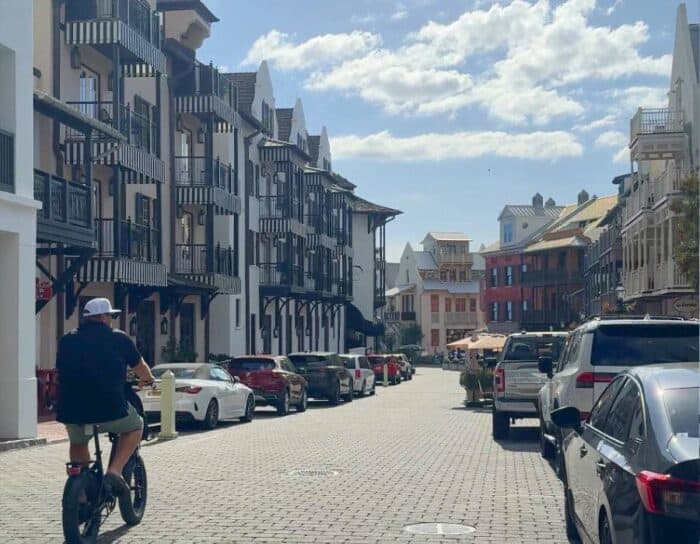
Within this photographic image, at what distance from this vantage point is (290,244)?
49406 millimetres

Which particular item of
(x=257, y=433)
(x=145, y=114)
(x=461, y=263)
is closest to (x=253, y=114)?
(x=145, y=114)

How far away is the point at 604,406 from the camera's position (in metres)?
7.57

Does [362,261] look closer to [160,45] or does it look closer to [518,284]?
[518,284]

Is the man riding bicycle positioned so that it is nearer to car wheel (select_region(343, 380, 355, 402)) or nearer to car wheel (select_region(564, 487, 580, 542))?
car wheel (select_region(564, 487, 580, 542))

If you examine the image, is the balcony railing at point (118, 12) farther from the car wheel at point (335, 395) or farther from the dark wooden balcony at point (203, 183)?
the car wheel at point (335, 395)

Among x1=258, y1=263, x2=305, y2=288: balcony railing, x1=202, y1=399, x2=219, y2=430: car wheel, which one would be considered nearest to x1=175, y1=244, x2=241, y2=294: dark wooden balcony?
x1=258, y1=263, x2=305, y2=288: balcony railing

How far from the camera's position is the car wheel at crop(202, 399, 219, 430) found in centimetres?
2139

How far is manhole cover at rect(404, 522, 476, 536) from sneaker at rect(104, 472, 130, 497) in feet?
7.78

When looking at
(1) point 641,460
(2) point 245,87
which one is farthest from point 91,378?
(2) point 245,87

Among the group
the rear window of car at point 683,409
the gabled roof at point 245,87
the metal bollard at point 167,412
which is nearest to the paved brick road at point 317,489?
the metal bollard at point 167,412

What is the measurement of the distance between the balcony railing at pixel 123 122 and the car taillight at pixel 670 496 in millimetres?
22603

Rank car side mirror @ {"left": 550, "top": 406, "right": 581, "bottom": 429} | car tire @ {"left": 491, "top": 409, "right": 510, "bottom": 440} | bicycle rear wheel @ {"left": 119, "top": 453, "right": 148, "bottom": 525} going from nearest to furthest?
car side mirror @ {"left": 550, "top": 406, "right": 581, "bottom": 429}
bicycle rear wheel @ {"left": 119, "top": 453, "right": 148, "bottom": 525}
car tire @ {"left": 491, "top": 409, "right": 510, "bottom": 440}

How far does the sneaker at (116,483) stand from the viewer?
864 centimetres

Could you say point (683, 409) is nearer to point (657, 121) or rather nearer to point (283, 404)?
point (283, 404)
